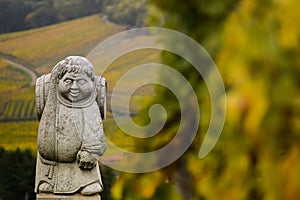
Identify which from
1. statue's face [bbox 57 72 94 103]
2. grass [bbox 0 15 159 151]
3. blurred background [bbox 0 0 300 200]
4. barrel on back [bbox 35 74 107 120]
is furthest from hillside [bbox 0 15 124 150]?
blurred background [bbox 0 0 300 200]

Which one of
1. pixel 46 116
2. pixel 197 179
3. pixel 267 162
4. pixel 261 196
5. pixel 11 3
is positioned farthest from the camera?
pixel 11 3

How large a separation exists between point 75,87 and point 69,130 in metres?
0.31

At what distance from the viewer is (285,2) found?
1235 millimetres

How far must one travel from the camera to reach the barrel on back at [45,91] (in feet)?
17.2

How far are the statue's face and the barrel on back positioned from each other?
0.10 meters

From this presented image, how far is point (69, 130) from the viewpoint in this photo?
5191 mm

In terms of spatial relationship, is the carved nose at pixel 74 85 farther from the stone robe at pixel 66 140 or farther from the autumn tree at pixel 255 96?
the autumn tree at pixel 255 96

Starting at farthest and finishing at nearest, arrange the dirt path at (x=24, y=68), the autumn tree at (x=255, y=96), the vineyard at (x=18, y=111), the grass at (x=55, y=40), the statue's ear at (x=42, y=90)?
the grass at (x=55, y=40) → the dirt path at (x=24, y=68) → the vineyard at (x=18, y=111) → the statue's ear at (x=42, y=90) → the autumn tree at (x=255, y=96)

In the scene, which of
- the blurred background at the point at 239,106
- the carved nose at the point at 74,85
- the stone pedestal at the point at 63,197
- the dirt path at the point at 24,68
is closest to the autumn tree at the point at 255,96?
the blurred background at the point at 239,106

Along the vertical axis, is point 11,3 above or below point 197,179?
above

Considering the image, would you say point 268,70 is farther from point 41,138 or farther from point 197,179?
point 41,138

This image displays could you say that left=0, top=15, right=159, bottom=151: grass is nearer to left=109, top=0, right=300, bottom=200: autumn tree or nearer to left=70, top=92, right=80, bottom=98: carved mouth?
left=70, top=92, right=80, bottom=98: carved mouth

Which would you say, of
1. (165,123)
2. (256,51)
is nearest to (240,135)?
(256,51)

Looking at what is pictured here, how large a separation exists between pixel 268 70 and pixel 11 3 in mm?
18483
